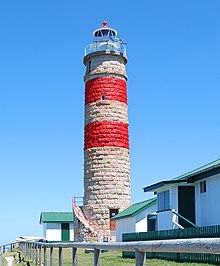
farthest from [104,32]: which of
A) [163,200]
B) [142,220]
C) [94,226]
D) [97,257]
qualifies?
[97,257]

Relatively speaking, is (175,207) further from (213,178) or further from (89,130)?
(89,130)

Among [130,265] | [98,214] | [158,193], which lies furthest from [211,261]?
[98,214]

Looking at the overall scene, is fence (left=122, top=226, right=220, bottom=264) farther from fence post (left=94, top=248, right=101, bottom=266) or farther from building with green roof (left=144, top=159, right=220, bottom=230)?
fence post (left=94, top=248, right=101, bottom=266)

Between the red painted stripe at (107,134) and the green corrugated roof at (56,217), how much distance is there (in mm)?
13391

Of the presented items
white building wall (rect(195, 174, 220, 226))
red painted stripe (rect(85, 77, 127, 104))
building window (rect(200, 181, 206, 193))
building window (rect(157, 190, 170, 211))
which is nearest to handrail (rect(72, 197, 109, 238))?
red painted stripe (rect(85, 77, 127, 104))

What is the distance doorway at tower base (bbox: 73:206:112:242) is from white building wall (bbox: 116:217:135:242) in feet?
7.13

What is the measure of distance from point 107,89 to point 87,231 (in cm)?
1094

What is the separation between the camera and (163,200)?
85.9ft

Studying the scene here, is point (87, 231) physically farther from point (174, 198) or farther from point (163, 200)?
point (174, 198)

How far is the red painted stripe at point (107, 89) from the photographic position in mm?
40312

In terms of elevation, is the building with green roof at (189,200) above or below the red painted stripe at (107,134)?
below

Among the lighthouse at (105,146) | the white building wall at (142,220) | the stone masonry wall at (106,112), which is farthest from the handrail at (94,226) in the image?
the white building wall at (142,220)

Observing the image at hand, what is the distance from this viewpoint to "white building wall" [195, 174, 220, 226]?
2183cm

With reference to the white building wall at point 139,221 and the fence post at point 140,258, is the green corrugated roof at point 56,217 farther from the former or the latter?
the fence post at point 140,258
